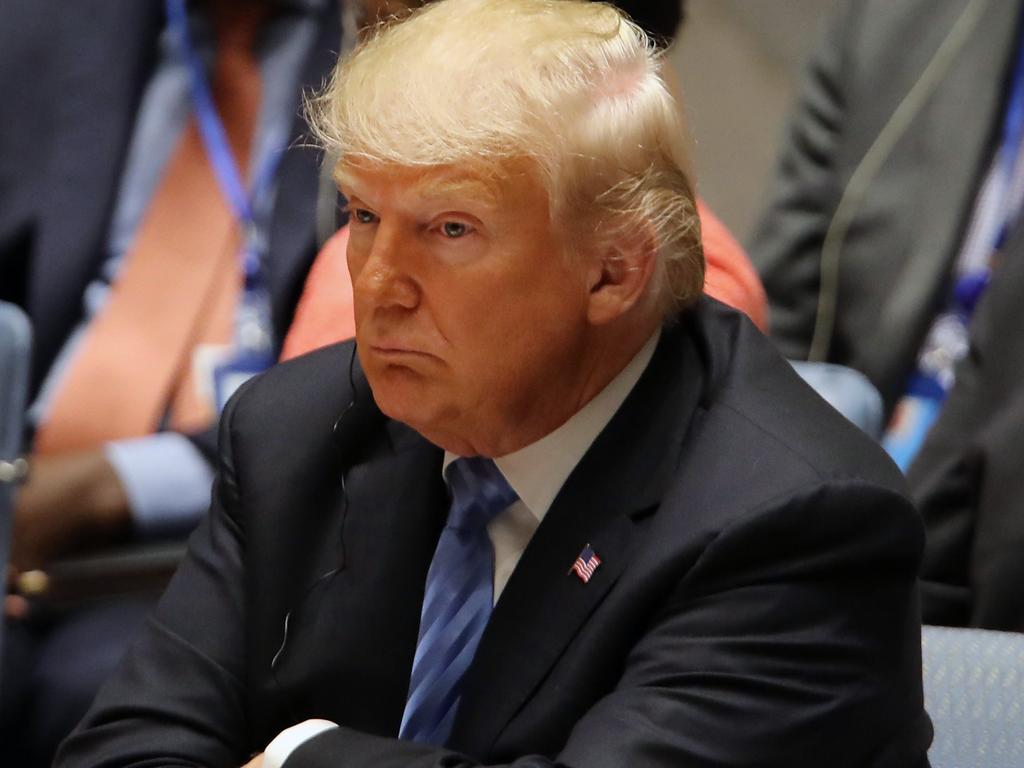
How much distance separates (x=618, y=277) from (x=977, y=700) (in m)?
0.46

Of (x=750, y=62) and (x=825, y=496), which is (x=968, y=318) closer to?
(x=750, y=62)

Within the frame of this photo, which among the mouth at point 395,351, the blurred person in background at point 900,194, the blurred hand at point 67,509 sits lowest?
the blurred hand at point 67,509

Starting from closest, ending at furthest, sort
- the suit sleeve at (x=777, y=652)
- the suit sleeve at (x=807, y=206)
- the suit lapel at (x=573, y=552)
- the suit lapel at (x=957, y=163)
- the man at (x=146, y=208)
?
1. the suit sleeve at (x=777, y=652)
2. the suit lapel at (x=573, y=552)
3. the man at (x=146, y=208)
4. the suit lapel at (x=957, y=163)
5. the suit sleeve at (x=807, y=206)

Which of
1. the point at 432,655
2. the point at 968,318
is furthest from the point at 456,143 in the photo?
the point at 968,318

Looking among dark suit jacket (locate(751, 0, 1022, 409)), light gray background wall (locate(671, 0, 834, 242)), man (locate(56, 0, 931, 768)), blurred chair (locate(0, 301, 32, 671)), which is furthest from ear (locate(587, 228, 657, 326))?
light gray background wall (locate(671, 0, 834, 242))

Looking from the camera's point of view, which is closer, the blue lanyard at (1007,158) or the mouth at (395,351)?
the mouth at (395,351)

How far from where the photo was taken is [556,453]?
4.69 feet

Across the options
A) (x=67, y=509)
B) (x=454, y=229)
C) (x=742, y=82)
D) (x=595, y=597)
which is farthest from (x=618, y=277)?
(x=742, y=82)

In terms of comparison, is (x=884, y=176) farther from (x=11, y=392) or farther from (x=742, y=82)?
(x=11, y=392)

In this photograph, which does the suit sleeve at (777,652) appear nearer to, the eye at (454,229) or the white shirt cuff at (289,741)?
the white shirt cuff at (289,741)

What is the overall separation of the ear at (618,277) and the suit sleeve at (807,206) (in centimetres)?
134

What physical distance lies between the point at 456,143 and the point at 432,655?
1.47 feet

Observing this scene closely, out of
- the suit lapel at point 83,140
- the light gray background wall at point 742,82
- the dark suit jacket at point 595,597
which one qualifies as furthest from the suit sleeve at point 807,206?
the dark suit jacket at point 595,597

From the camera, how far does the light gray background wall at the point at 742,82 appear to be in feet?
11.4
